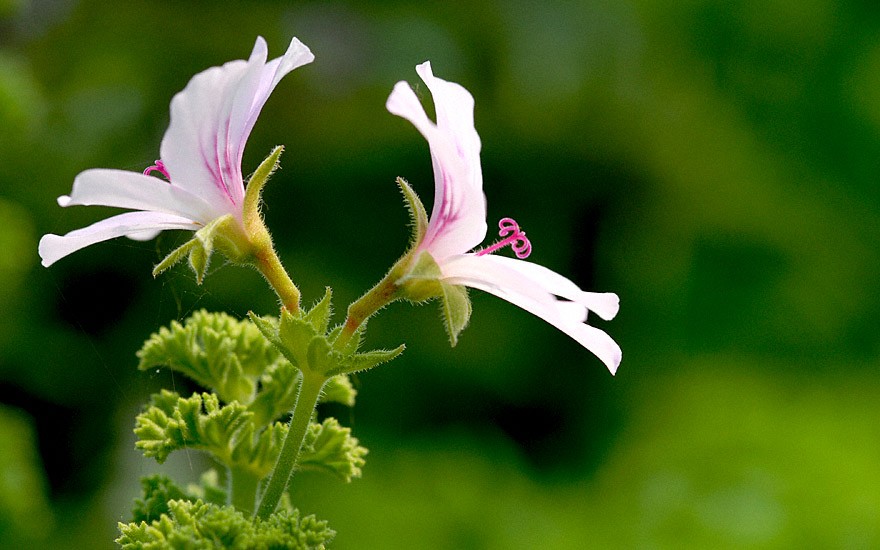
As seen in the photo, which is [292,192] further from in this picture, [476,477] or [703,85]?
[703,85]

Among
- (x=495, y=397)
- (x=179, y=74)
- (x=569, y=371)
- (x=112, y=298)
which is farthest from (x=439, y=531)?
(x=179, y=74)

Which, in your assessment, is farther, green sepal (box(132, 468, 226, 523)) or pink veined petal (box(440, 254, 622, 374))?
green sepal (box(132, 468, 226, 523))

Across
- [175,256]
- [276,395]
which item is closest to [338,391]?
[276,395]

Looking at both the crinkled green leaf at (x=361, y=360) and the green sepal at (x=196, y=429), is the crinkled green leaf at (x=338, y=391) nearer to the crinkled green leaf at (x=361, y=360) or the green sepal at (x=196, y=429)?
the green sepal at (x=196, y=429)

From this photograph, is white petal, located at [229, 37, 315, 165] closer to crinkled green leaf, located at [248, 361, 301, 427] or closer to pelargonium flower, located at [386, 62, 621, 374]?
pelargonium flower, located at [386, 62, 621, 374]

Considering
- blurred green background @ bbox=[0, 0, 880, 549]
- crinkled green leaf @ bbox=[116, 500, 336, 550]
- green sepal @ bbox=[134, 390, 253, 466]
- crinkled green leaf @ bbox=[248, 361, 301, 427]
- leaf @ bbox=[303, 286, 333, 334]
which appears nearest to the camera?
crinkled green leaf @ bbox=[116, 500, 336, 550]

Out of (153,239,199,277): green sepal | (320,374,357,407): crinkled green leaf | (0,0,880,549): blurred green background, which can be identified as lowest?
(153,239,199,277): green sepal

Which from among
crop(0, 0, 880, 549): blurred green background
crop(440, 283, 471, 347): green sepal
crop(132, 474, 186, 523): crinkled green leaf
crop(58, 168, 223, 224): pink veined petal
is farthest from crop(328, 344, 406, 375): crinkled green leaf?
crop(0, 0, 880, 549): blurred green background
